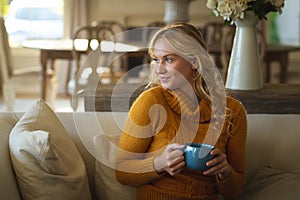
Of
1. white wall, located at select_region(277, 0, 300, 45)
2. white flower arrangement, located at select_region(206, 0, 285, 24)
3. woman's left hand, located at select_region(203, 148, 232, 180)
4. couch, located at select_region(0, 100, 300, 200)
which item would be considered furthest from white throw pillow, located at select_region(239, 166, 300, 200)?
white wall, located at select_region(277, 0, 300, 45)

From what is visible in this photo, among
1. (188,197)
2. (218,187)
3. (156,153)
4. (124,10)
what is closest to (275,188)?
(218,187)

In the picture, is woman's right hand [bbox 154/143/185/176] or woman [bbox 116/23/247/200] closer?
woman's right hand [bbox 154/143/185/176]

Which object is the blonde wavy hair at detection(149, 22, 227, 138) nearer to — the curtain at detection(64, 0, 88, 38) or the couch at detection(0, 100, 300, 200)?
the couch at detection(0, 100, 300, 200)

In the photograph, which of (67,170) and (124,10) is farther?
(124,10)

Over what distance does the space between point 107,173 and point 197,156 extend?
0.41 m

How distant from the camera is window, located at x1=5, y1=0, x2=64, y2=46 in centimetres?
646

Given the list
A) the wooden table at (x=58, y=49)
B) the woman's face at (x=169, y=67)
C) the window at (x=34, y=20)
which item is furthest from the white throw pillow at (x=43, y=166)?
the window at (x=34, y=20)

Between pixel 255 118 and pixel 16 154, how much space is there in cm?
91

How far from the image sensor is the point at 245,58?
2.24 meters

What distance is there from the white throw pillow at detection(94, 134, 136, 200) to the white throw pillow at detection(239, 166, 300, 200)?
16.4 inches

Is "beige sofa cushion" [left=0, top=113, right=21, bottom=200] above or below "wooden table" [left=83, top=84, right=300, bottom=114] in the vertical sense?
below

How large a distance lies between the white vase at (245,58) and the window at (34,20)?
15.4 feet

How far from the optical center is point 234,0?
2.12 metres

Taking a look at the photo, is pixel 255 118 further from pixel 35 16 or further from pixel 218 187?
pixel 35 16
